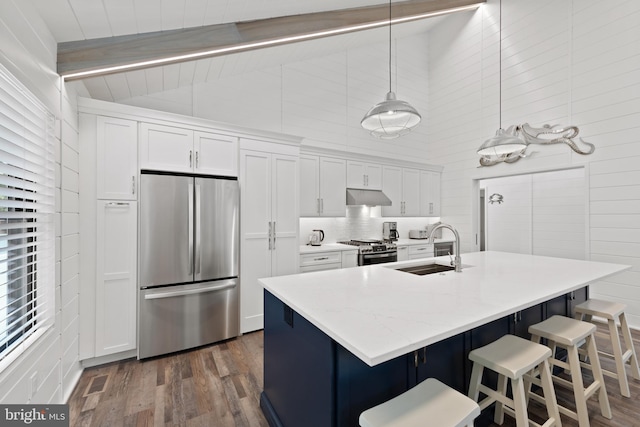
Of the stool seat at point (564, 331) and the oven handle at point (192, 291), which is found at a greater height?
the oven handle at point (192, 291)

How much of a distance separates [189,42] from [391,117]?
5.70 ft

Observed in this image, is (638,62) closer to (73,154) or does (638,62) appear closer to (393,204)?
(393,204)

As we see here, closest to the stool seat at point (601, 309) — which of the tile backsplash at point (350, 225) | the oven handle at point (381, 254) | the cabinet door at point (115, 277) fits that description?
the oven handle at point (381, 254)

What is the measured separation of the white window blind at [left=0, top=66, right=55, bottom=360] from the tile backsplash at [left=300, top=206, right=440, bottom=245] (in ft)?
9.99

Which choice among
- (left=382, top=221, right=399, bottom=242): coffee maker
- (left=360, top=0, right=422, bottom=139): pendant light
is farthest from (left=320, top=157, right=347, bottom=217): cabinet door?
(left=360, top=0, right=422, bottom=139): pendant light

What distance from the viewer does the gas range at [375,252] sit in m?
4.23

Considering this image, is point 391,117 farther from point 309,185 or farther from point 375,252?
point 375,252

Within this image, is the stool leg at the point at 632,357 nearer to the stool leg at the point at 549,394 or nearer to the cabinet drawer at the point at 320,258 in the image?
the stool leg at the point at 549,394

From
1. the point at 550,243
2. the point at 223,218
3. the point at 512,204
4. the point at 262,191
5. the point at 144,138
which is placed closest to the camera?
the point at 144,138

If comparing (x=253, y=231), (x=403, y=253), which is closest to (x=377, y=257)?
(x=403, y=253)

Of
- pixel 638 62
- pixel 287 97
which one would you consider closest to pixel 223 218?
pixel 287 97

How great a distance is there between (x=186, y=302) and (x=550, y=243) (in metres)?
5.18

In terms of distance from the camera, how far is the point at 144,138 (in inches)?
104

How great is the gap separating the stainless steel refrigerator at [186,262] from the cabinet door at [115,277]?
84 mm
